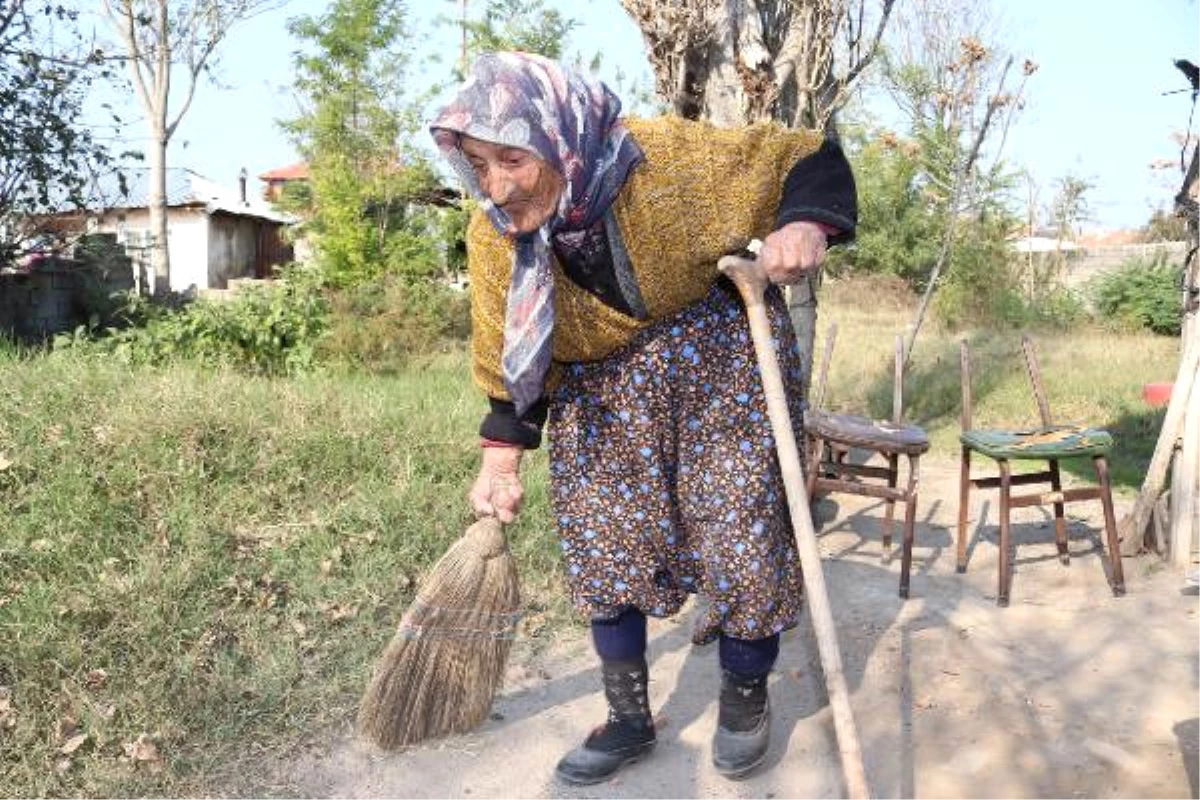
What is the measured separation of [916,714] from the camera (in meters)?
3.18

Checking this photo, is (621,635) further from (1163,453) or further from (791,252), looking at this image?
(1163,453)

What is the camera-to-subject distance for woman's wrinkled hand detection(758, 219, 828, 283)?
228cm

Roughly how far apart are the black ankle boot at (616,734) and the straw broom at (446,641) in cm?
33

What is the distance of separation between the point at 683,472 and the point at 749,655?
0.54m

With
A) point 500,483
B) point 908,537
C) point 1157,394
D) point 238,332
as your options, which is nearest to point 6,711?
point 500,483

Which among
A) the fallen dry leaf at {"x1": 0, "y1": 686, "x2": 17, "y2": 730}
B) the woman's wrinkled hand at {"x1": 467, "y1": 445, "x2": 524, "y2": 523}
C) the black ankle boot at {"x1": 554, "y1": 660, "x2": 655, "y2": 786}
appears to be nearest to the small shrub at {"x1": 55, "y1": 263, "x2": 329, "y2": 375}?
the fallen dry leaf at {"x1": 0, "y1": 686, "x2": 17, "y2": 730}

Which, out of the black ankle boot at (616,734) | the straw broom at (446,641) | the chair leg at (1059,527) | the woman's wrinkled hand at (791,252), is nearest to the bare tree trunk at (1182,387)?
the chair leg at (1059,527)

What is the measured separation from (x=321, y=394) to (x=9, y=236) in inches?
196

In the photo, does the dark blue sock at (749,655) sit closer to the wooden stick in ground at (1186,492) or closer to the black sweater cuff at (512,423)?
the black sweater cuff at (512,423)

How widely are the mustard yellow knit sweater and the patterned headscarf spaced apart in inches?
2.8

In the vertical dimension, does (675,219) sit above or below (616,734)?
above

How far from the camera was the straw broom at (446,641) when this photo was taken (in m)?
2.81

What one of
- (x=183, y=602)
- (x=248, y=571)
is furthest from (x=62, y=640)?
(x=248, y=571)

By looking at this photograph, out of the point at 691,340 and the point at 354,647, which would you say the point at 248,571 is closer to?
the point at 354,647
